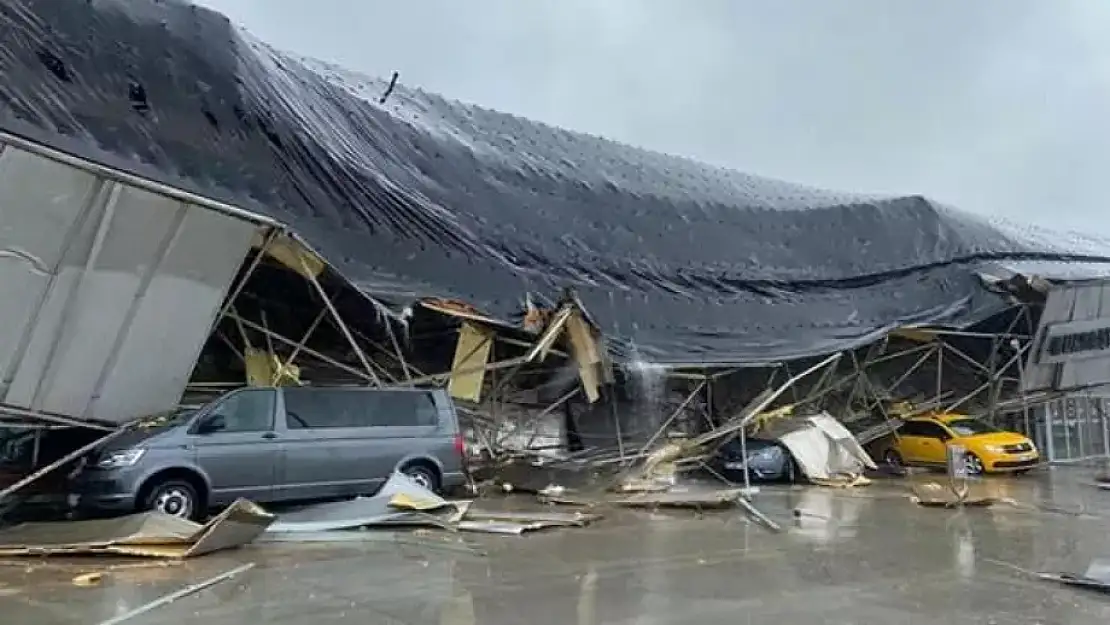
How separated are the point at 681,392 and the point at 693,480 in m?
1.80

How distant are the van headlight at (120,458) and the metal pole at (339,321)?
126 inches

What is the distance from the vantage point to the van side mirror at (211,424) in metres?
11.6

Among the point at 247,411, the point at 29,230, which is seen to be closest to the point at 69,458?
the point at 247,411

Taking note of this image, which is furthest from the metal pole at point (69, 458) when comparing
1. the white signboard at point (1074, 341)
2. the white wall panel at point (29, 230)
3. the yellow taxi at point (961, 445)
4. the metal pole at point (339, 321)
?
the white signboard at point (1074, 341)

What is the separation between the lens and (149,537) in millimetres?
9242

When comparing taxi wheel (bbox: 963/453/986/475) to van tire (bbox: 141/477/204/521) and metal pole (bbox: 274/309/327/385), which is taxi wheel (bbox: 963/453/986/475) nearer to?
metal pole (bbox: 274/309/327/385)

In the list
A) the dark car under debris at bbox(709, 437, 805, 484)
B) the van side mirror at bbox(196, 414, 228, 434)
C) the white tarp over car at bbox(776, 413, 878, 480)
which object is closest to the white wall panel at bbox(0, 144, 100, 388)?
the van side mirror at bbox(196, 414, 228, 434)

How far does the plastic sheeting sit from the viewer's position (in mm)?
12953

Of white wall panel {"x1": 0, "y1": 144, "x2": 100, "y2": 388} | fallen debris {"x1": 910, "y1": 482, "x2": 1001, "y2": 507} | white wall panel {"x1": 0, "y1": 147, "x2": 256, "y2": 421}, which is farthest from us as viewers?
fallen debris {"x1": 910, "y1": 482, "x2": 1001, "y2": 507}

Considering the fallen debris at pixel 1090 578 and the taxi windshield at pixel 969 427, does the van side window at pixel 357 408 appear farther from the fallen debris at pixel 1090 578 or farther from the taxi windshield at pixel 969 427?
the taxi windshield at pixel 969 427

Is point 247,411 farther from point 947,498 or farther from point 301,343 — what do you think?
point 947,498

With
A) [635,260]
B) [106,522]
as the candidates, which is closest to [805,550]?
[106,522]

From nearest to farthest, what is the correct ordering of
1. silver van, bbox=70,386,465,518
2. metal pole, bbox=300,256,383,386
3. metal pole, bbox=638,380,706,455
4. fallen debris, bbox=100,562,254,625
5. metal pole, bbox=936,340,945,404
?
1. fallen debris, bbox=100,562,254,625
2. silver van, bbox=70,386,465,518
3. metal pole, bbox=300,256,383,386
4. metal pole, bbox=638,380,706,455
5. metal pole, bbox=936,340,945,404

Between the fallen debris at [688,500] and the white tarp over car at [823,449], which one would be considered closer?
the fallen debris at [688,500]
